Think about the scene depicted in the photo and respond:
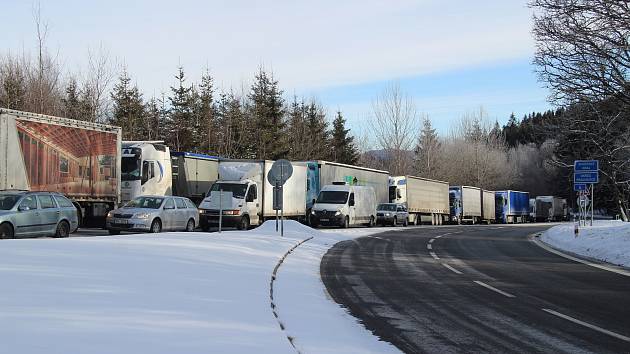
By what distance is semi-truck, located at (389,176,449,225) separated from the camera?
47.1 metres

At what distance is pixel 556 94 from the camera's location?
72.6 ft

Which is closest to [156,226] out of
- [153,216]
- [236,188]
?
[153,216]

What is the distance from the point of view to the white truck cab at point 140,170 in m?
27.0

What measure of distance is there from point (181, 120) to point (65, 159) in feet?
116

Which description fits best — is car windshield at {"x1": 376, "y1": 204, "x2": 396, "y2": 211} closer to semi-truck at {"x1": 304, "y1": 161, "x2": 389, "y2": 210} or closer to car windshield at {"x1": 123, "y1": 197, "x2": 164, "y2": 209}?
semi-truck at {"x1": 304, "y1": 161, "x2": 389, "y2": 210}

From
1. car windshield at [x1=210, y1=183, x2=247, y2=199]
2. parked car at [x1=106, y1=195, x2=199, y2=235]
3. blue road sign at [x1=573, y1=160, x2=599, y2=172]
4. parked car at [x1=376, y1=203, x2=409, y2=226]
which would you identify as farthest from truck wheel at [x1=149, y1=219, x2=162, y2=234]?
parked car at [x1=376, y1=203, x2=409, y2=226]

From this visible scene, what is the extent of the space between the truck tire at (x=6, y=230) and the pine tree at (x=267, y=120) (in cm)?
4210

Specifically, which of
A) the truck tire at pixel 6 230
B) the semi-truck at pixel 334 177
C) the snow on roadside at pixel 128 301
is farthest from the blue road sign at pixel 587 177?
the truck tire at pixel 6 230

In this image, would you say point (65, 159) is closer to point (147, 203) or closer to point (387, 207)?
point (147, 203)

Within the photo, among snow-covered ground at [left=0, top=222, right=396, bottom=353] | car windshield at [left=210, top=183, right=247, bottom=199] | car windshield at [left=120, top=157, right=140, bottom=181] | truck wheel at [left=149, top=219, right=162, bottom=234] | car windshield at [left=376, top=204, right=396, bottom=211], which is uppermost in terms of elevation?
car windshield at [left=120, top=157, right=140, bottom=181]

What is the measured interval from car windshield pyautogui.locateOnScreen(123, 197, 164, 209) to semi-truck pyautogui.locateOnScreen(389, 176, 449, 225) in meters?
27.4

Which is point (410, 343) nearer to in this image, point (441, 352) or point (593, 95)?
point (441, 352)

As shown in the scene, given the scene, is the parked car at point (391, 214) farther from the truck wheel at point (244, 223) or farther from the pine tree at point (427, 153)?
the pine tree at point (427, 153)

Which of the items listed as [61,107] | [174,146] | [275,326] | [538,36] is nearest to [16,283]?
[275,326]
